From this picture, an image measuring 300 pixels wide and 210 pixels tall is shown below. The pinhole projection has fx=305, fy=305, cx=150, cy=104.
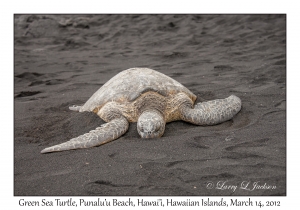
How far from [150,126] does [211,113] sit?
90cm

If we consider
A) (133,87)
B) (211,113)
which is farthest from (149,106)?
(211,113)

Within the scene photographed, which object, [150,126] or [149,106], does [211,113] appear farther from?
[150,126]

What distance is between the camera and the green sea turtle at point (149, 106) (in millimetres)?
3641

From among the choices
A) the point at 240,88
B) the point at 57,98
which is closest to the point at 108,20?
the point at 57,98

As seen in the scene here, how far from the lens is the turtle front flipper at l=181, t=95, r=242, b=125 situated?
3812 mm

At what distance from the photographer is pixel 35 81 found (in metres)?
6.48

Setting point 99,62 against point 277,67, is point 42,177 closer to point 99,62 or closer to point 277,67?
point 277,67

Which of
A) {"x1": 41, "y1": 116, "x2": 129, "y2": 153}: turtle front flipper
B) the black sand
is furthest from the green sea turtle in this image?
the black sand

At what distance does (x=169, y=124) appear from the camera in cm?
402

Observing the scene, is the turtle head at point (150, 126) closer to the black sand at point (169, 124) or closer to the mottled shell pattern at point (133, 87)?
the black sand at point (169, 124)

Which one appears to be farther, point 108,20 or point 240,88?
point 108,20

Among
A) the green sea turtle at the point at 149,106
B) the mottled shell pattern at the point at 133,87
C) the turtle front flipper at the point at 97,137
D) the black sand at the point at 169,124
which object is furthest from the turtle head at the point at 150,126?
the mottled shell pattern at the point at 133,87

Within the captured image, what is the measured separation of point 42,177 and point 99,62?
526 cm

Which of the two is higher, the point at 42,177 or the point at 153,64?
the point at 153,64
